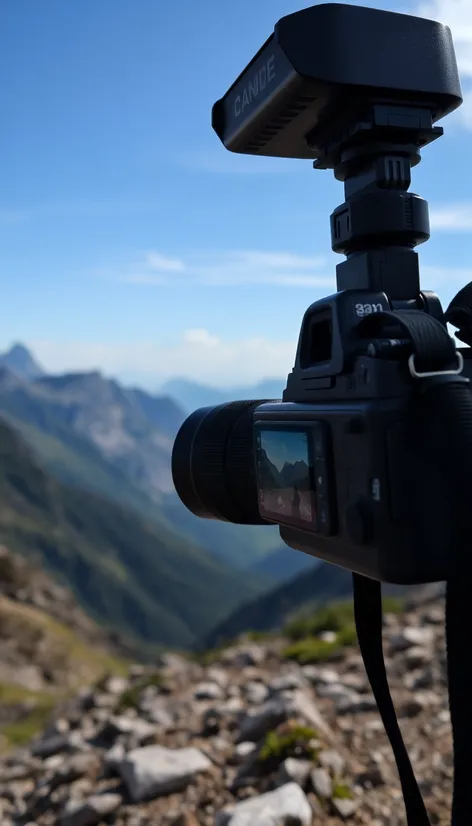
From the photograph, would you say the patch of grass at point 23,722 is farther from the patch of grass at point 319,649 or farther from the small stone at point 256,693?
the small stone at point 256,693

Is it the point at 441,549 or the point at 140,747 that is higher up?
the point at 441,549

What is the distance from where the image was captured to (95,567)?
159875mm

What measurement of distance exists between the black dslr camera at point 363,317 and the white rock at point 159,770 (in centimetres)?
274

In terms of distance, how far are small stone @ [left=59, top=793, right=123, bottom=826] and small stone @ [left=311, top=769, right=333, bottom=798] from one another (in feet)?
4.00

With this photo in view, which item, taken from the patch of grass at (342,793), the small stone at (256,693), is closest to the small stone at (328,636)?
the small stone at (256,693)

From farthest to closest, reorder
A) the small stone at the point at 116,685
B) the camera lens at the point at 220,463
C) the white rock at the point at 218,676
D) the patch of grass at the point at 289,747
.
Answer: the small stone at the point at 116,685
the white rock at the point at 218,676
the patch of grass at the point at 289,747
the camera lens at the point at 220,463

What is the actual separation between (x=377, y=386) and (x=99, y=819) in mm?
3801

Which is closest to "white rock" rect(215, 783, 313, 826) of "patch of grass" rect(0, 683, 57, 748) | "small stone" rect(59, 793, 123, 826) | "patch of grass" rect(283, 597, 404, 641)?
"small stone" rect(59, 793, 123, 826)

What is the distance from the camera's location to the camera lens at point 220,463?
126 inches

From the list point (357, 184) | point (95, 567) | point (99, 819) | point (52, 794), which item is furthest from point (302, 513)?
point (95, 567)

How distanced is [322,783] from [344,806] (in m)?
0.18

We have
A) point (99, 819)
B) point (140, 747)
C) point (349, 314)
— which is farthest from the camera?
point (140, 747)

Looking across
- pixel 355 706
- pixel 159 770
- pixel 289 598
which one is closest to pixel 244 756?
pixel 159 770

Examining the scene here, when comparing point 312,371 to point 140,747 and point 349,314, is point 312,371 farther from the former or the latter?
point 140,747
